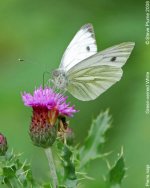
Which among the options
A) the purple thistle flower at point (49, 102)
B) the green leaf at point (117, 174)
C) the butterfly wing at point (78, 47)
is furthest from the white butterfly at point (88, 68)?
the green leaf at point (117, 174)

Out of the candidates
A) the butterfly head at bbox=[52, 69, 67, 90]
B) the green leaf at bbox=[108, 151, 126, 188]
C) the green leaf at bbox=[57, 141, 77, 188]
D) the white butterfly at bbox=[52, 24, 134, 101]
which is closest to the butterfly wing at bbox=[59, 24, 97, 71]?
the white butterfly at bbox=[52, 24, 134, 101]

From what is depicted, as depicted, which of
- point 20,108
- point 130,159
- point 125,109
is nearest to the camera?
point 130,159

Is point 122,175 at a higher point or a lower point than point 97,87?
lower

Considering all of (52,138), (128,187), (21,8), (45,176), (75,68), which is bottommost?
(128,187)

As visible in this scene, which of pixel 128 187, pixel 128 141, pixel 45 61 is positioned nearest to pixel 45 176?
pixel 128 187

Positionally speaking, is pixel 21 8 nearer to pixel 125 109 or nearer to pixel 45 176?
pixel 125 109

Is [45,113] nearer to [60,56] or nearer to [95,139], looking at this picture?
[95,139]

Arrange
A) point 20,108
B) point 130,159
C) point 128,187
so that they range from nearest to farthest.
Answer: point 128,187 → point 130,159 → point 20,108
